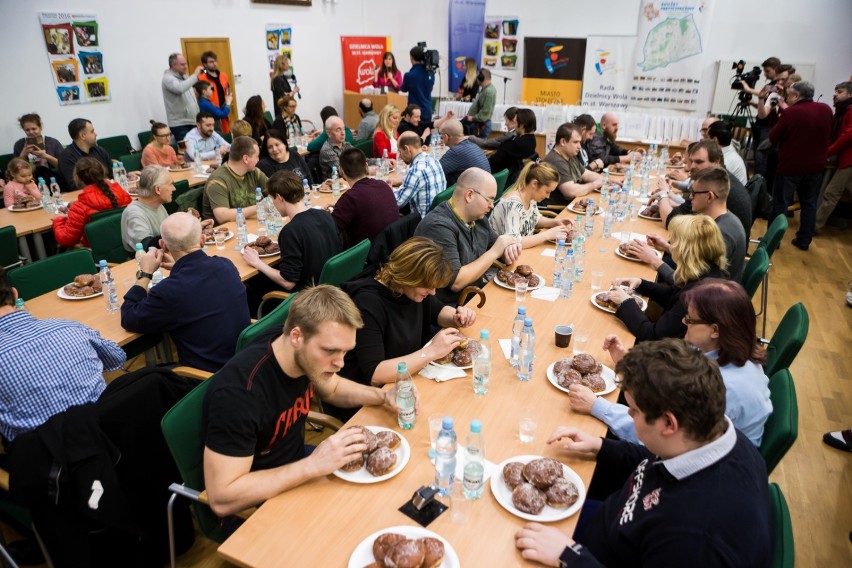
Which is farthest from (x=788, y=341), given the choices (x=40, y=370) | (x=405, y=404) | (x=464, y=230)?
(x=40, y=370)

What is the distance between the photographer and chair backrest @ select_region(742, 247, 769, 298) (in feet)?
12.6

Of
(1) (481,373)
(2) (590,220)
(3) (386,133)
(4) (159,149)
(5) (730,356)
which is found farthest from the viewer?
(3) (386,133)

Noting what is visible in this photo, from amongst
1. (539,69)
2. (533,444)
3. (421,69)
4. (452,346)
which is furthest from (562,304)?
(539,69)

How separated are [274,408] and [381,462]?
0.46 m

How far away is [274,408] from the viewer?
2.14m

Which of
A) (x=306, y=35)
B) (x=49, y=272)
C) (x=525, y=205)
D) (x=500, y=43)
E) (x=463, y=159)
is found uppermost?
(x=306, y=35)

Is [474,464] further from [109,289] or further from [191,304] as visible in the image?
[109,289]

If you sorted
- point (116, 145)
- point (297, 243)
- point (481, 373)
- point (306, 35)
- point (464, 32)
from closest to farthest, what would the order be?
point (481, 373) → point (297, 243) → point (116, 145) → point (306, 35) → point (464, 32)

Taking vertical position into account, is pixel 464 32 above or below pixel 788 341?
above

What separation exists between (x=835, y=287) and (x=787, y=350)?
4.63 metres

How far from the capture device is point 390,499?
1998 mm

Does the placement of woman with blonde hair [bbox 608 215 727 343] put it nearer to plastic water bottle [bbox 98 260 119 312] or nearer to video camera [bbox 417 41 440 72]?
plastic water bottle [bbox 98 260 119 312]

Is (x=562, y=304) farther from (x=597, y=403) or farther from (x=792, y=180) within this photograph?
(x=792, y=180)

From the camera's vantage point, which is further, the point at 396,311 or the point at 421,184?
the point at 421,184
